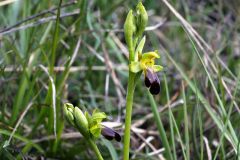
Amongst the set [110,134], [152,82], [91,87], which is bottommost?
[91,87]

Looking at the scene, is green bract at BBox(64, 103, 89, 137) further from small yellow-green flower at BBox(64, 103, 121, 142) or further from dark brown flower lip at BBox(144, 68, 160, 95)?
dark brown flower lip at BBox(144, 68, 160, 95)

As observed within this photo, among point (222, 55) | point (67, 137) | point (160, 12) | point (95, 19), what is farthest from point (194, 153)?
point (160, 12)

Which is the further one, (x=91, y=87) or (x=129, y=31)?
(x=91, y=87)

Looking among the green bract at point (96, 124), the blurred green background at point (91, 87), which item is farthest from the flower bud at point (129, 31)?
the blurred green background at point (91, 87)

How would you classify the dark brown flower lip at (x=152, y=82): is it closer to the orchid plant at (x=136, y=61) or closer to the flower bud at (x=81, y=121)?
the orchid plant at (x=136, y=61)


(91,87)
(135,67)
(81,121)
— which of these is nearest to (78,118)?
(81,121)

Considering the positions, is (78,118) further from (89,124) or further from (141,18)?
(141,18)

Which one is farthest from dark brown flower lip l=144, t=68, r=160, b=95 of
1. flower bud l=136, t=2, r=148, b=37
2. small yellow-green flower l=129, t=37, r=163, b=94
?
flower bud l=136, t=2, r=148, b=37

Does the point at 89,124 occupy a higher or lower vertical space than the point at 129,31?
lower
